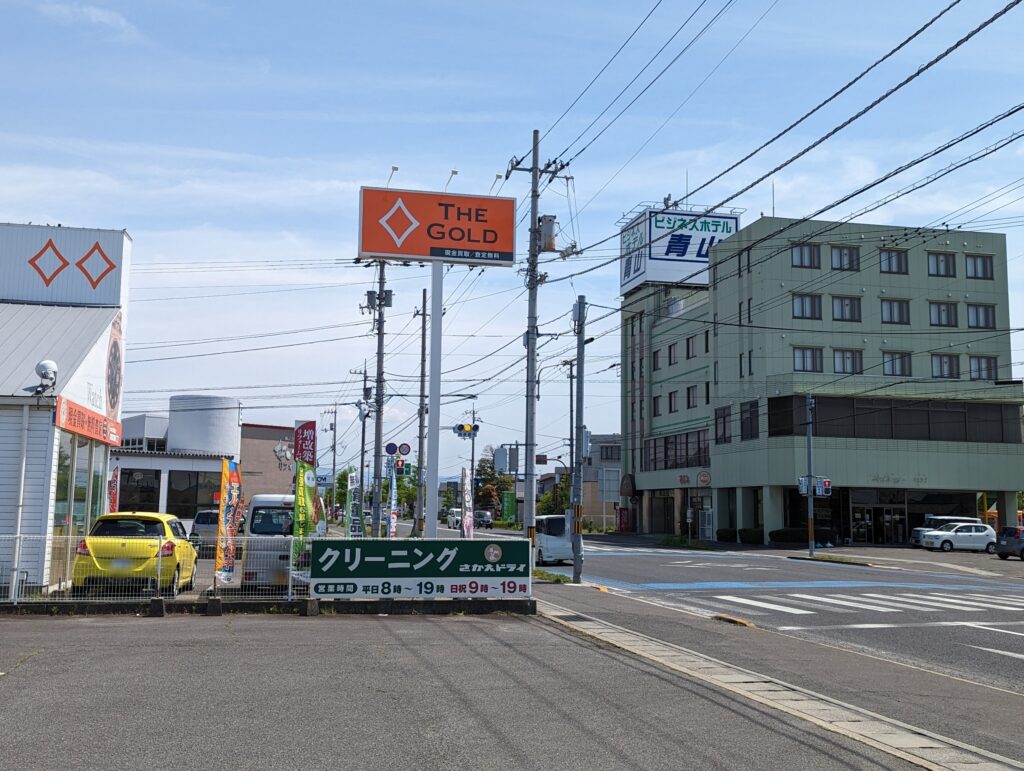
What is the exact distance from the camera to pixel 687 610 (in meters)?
18.6

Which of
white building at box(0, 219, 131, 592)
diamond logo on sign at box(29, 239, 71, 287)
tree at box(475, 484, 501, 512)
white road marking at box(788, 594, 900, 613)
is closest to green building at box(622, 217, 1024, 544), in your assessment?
white road marking at box(788, 594, 900, 613)

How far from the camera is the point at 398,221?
1948cm

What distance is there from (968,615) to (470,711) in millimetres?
13630

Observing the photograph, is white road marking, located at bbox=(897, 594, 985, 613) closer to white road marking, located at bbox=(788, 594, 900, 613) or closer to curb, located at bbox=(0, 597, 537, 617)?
white road marking, located at bbox=(788, 594, 900, 613)

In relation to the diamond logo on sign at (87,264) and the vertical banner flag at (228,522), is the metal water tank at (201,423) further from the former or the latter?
the vertical banner flag at (228,522)

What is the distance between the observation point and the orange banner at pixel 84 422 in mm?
16141

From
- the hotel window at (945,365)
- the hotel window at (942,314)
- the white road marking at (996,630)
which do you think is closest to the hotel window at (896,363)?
the hotel window at (945,365)

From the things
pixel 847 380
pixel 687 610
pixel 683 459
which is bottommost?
pixel 687 610

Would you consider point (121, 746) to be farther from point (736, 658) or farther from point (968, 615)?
point (968, 615)

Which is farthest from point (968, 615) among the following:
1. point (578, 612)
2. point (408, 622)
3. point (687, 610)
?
point (408, 622)

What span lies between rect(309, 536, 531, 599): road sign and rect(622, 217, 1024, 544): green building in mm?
34590

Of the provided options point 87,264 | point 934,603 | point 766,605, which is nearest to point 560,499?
point 934,603

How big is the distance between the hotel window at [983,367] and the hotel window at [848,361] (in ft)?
22.1

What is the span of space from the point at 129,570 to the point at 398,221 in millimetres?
8528
